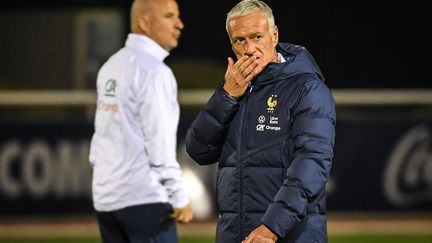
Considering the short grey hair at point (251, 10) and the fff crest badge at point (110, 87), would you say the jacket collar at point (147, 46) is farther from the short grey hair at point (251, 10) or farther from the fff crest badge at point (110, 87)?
the short grey hair at point (251, 10)

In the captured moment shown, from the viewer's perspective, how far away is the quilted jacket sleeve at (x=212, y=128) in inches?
169

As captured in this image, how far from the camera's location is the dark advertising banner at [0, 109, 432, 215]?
1146 cm

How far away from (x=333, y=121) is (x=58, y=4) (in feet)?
39.7

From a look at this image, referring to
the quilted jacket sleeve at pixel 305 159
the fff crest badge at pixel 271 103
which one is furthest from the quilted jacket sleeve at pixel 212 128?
the quilted jacket sleeve at pixel 305 159

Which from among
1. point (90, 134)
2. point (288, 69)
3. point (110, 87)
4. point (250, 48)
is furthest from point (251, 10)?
point (90, 134)

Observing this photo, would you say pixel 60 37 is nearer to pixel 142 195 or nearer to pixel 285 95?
pixel 142 195

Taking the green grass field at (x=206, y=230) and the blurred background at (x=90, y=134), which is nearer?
the green grass field at (x=206, y=230)

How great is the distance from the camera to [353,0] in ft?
53.5

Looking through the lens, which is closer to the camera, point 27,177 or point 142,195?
point 142,195

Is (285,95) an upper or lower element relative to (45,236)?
upper

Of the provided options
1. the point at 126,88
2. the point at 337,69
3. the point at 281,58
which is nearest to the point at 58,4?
the point at 337,69

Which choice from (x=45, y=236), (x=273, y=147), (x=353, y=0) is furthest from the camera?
(x=353, y=0)

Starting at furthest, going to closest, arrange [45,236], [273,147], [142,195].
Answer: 1. [45,236]
2. [142,195]
3. [273,147]

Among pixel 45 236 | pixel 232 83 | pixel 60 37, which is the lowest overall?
pixel 45 236
